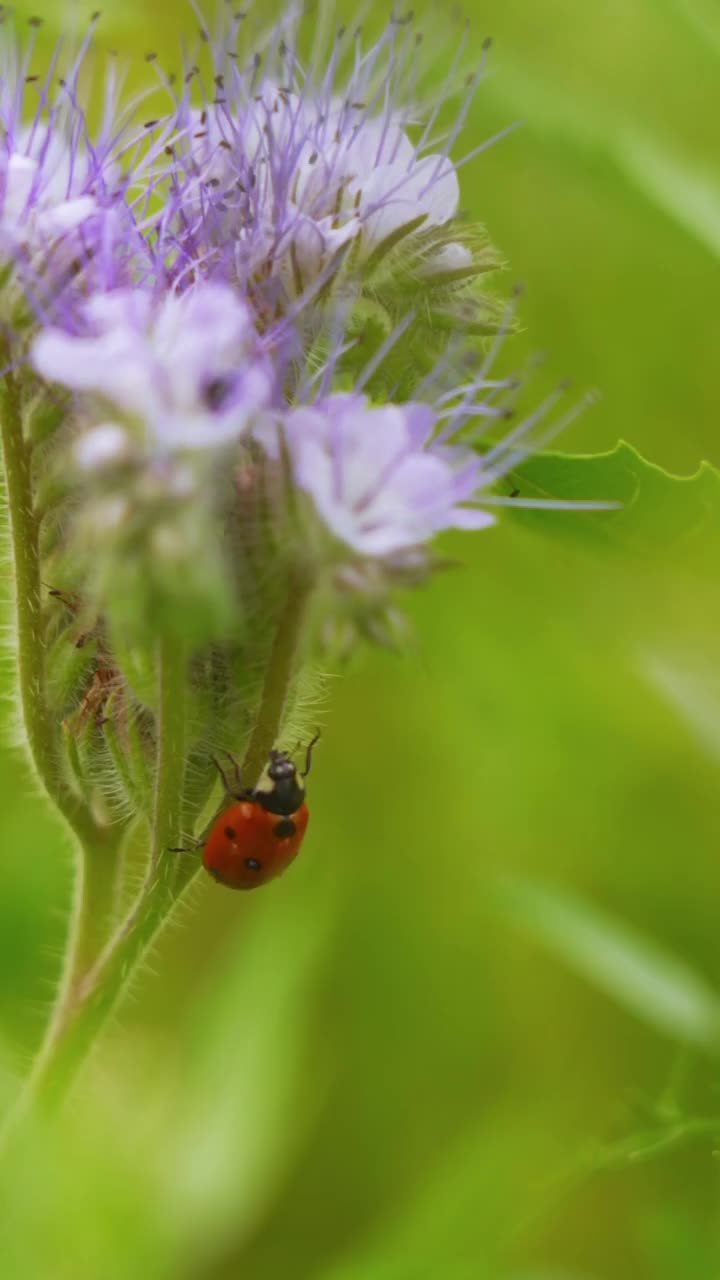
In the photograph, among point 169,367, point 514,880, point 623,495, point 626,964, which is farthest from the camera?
point 514,880

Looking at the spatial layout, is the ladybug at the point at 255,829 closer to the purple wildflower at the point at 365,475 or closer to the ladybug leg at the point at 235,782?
the ladybug leg at the point at 235,782

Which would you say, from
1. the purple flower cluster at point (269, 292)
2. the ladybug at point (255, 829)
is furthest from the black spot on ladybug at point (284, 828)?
the purple flower cluster at point (269, 292)

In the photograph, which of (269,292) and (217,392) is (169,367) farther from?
(269,292)

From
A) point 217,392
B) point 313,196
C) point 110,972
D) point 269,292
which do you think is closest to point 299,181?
point 313,196

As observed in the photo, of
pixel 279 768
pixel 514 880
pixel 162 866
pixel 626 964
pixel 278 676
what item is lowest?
pixel 514 880

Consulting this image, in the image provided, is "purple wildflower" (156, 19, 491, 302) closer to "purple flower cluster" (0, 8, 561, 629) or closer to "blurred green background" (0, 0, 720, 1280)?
"purple flower cluster" (0, 8, 561, 629)

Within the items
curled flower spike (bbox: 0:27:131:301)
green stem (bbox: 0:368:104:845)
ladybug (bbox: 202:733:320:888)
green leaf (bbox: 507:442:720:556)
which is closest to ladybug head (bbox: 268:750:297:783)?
ladybug (bbox: 202:733:320:888)

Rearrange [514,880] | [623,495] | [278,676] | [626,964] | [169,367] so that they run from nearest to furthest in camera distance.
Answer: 1. [169,367]
2. [278,676]
3. [623,495]
4. [626,964]
5. [514,880]
